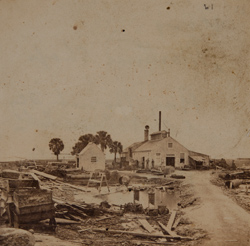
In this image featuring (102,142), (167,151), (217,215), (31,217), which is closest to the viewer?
(31,217)

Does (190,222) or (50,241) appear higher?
(190,222)

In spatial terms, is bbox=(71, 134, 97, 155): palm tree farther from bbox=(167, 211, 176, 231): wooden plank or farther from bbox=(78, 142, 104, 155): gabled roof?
bbox=(167, 211, 176, 231): wooden plank

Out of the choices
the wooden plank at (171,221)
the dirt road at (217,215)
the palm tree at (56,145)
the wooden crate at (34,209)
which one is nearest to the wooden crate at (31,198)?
the wooden crate at (34,209)

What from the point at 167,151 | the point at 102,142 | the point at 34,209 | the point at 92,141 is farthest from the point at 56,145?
the point at 167,151

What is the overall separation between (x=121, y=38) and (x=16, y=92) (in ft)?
4.19

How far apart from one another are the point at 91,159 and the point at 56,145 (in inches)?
15.6

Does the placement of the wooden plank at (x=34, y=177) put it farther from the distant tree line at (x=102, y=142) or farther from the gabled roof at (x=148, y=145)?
the gabled roof at (x=148, y=145)

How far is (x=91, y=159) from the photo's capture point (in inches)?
114

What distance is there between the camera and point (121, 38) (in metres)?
2.93

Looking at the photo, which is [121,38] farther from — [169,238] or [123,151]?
[169,238]

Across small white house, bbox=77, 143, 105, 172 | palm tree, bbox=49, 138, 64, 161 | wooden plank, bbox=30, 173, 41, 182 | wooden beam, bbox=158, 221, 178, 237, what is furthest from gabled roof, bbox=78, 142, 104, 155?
wooden beam, bbox=158, 221, 178, 237

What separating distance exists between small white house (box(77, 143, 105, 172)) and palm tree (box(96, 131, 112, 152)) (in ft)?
0.21

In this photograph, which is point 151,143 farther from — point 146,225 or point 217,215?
point 217,215

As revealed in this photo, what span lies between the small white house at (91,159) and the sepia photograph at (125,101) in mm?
11
